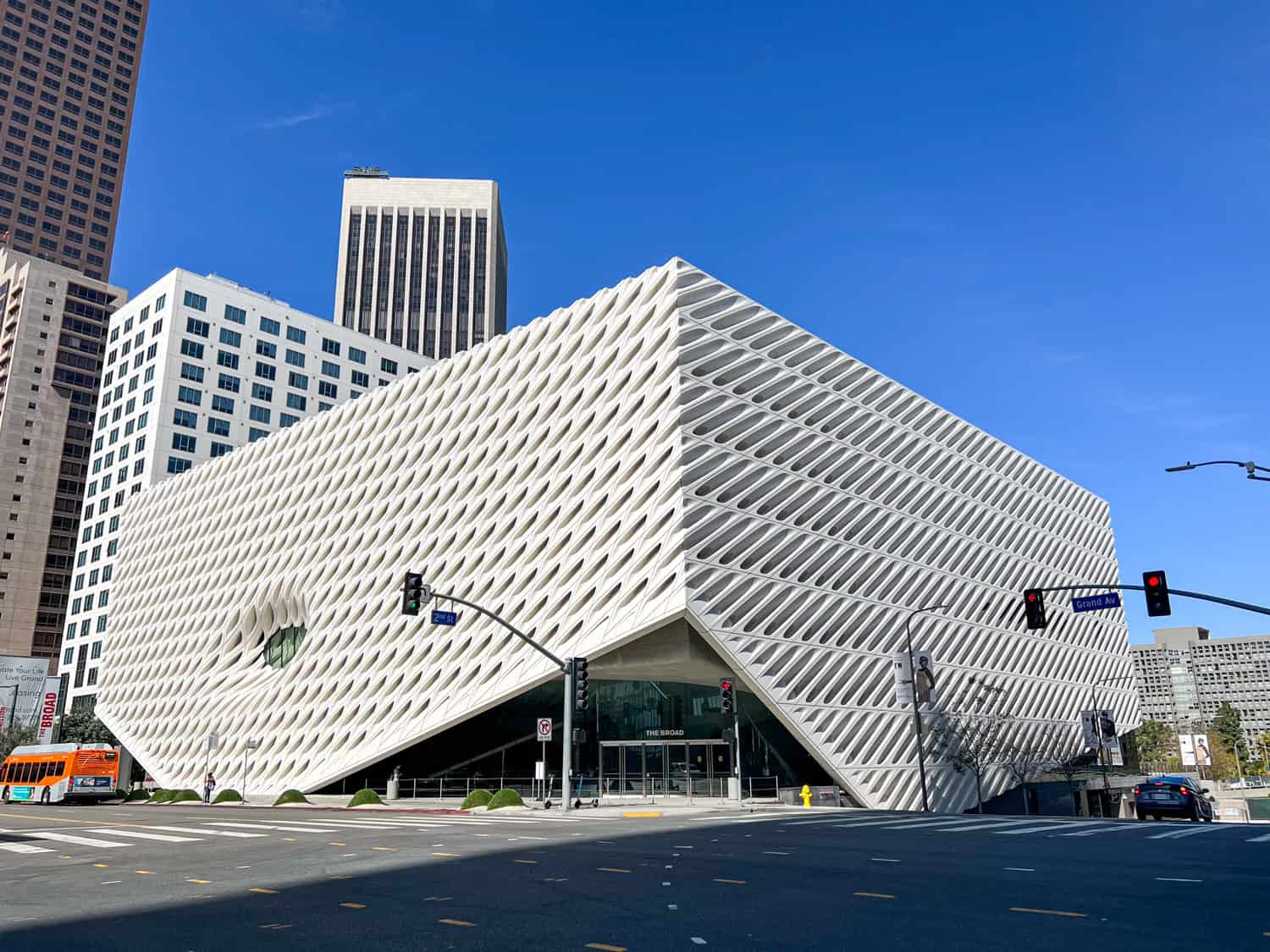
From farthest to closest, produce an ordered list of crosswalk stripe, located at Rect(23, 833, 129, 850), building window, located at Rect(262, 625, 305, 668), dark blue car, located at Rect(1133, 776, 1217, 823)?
building window, located at Rect(262, 625, 305, 668)
dark blue car, located at Rect(1133, 776, 1217, 823)
crosswalk stripe, located at Rect(23, 833, 129, 850)

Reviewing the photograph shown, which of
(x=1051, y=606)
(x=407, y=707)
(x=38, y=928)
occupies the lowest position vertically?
(x=38, y=928)

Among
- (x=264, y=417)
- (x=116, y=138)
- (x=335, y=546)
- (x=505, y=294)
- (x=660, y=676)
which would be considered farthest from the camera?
(x=505, y=294)

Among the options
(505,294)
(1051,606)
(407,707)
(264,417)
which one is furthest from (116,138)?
(1051,606)

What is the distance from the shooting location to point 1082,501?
86438 millimetres

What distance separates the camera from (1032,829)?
74.3ft

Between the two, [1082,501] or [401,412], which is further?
[1082,501]

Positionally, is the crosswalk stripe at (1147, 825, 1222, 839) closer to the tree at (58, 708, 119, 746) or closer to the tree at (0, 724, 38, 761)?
the tree at (58, 708, 119, 746)

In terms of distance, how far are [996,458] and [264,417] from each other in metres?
71.9

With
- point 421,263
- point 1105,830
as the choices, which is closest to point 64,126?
point 421,263

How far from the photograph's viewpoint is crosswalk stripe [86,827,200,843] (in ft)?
76.9

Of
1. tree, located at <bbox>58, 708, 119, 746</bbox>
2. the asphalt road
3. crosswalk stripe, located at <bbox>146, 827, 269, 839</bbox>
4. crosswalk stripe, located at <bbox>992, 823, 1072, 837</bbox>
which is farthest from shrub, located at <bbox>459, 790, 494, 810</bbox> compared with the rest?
tree, located at <bbox>58, 708, 119, 746</bbox>

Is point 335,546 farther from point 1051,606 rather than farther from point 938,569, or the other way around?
point 1051,606

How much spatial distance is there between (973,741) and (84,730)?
72156 millimetres

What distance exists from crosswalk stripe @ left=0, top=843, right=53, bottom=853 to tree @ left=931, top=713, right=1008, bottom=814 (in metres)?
44.8
